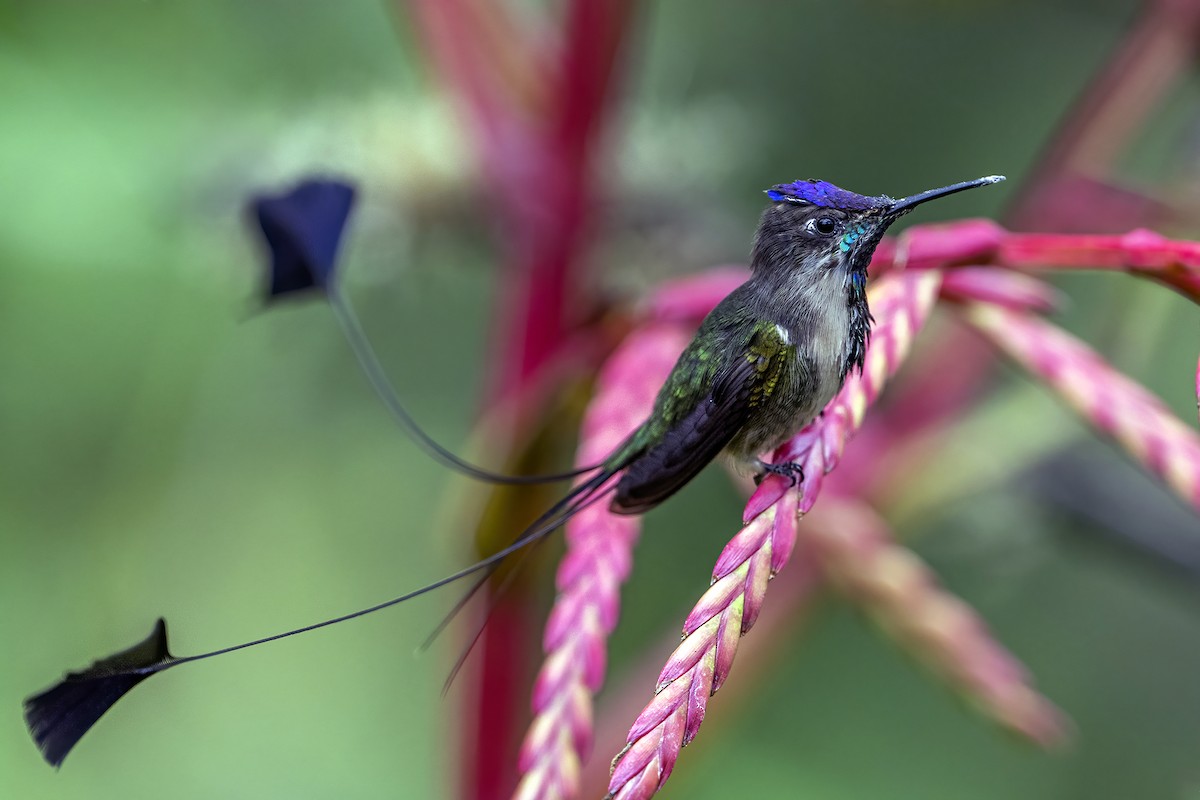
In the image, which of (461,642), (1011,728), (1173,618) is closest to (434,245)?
(461,642)

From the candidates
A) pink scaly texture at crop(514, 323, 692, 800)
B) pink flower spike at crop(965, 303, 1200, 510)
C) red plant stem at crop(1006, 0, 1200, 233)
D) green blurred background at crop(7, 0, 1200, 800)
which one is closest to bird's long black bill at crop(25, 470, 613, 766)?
pink scaly texture at crop(514, 323, 692, 800)

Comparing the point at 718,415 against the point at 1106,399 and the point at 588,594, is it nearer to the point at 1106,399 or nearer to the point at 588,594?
the point at 588,594

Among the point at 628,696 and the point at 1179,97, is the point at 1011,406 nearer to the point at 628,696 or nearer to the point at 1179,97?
the point at 628,696

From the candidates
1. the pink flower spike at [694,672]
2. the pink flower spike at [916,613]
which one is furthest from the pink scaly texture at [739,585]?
the pink flower spike at [916,613]

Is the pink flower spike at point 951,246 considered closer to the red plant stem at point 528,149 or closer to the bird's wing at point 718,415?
the bird's wing at point 718,415

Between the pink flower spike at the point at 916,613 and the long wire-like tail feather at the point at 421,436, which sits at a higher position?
the long wire-like tail feather at the point at 421,436

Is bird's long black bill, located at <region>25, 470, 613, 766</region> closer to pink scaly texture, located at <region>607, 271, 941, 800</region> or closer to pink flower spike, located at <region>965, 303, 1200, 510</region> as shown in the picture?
pink scaly texture, located at <region>607, 271, 941, 800</region>
